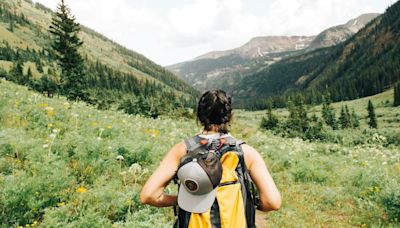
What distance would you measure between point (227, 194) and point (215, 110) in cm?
80

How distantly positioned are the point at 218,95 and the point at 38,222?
155 inches

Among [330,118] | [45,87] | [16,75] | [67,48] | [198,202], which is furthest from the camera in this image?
[330,118]

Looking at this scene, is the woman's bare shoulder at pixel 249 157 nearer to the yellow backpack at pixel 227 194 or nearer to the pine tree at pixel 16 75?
the yellow backpack at pixel 227 194

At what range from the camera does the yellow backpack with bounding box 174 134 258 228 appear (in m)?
2.91

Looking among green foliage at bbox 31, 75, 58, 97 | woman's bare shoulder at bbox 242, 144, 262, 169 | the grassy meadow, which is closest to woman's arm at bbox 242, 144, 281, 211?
woman's bare shoulder at bbox 242, 144, 262, 169

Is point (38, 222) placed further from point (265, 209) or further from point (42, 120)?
point (42, 120)

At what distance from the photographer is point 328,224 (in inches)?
291

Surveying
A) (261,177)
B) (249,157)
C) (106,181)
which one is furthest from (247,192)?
(106,181)

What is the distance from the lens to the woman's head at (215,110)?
3227mm

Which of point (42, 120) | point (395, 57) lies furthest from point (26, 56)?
point (395, 57)

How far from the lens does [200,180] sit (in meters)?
2.78

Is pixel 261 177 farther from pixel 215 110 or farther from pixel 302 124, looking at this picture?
pixel 302 124

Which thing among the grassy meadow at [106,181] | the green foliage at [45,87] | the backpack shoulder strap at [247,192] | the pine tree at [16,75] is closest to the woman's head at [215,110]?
the backpack shoulder strap at [247,192]

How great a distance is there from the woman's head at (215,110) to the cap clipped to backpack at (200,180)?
44 centimetres
